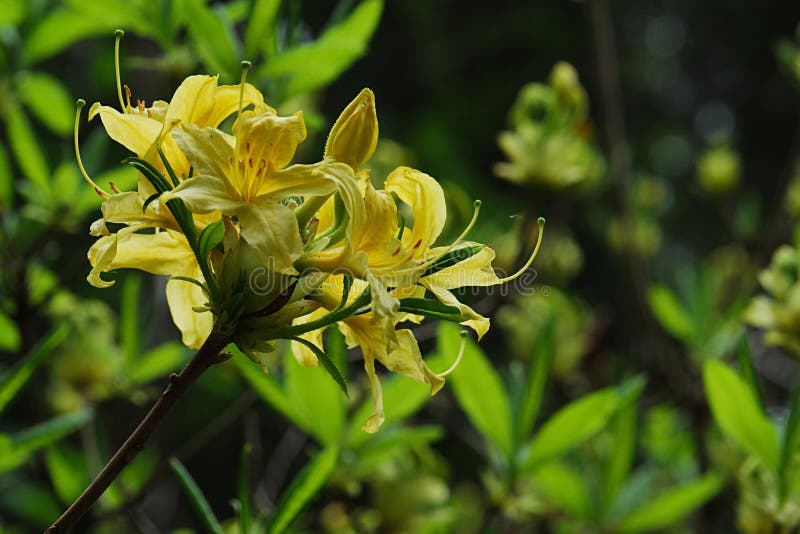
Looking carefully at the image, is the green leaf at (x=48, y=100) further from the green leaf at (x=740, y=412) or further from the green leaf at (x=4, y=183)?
the green leaf at (x=740, y=412)

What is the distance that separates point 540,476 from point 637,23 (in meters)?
7.00

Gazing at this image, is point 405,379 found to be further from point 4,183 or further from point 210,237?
point 4,183

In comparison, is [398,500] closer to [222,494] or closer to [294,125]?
[294,125]

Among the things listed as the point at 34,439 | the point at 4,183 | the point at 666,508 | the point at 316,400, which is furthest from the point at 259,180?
the point at 666,508

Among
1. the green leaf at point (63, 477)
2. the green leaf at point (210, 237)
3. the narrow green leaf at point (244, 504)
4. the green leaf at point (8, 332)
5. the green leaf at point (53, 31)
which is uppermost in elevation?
the green leaf at point (53, 31)

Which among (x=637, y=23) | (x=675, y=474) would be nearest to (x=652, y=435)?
(x=675, y=474)

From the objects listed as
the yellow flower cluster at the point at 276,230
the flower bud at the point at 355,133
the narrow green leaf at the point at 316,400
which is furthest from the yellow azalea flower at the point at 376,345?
the narrow green leaf at the point at 316,400

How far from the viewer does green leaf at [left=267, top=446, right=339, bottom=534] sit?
88 cm

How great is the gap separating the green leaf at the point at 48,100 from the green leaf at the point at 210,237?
1138 millimetres

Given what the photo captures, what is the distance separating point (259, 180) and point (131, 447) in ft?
0.79

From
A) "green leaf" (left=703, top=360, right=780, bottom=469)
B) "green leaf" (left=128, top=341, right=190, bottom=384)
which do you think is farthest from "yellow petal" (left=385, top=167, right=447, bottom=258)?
"green leaf" (left=128, top=341, right=190, bottom=384)

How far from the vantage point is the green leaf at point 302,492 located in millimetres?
882

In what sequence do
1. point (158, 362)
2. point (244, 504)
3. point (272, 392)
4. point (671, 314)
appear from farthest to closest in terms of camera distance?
point (671, 314) < point (158, 362) < point (272, 392) < point (244, 504)

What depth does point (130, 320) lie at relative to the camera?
60.3 inches
